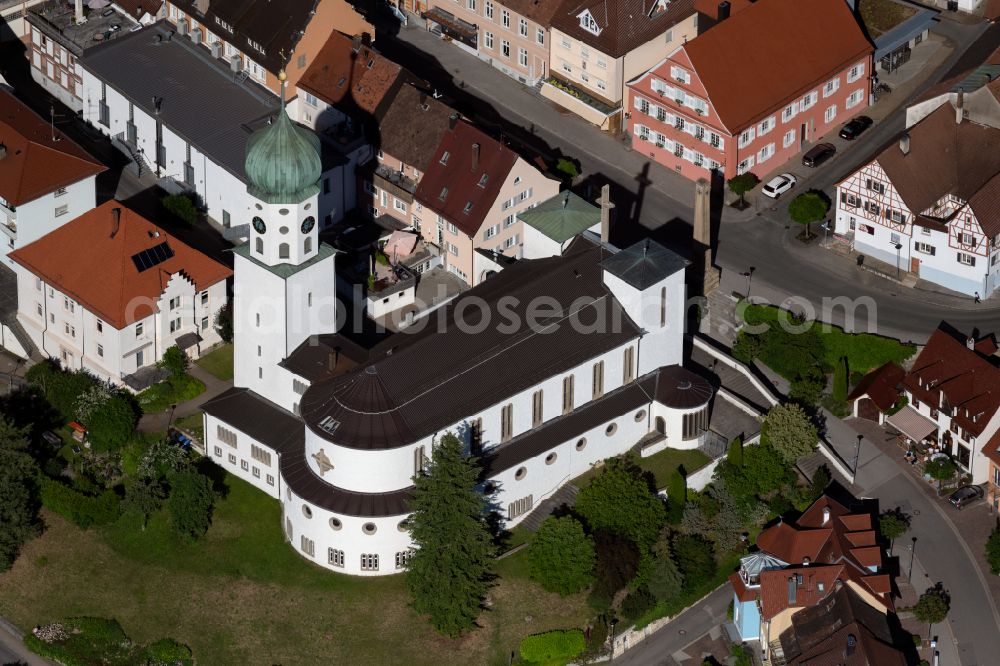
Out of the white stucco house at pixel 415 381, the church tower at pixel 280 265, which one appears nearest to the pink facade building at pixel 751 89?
the white stucco house at pixel 415 381

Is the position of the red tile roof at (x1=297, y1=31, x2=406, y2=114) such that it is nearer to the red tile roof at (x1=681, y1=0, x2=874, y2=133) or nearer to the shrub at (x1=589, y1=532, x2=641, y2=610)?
the red tile roof at (x1=681, y1=0, x2=874, y2=133)

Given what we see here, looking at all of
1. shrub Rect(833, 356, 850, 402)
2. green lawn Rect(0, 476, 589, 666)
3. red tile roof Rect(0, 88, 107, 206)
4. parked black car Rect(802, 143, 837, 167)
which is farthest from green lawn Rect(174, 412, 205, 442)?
parked black car Rect(802, 143, 837, 167)

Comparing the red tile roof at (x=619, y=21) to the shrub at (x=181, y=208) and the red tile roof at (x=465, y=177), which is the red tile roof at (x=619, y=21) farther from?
the shrub at (x=181, y=208)


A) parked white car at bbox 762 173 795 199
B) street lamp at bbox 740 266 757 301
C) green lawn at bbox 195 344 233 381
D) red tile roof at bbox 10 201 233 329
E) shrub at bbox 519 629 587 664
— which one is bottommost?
shrub at bbox 519 629 587 664

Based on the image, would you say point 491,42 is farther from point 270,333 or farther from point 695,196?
point 270,333

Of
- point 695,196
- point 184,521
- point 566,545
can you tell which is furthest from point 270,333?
point 695,196

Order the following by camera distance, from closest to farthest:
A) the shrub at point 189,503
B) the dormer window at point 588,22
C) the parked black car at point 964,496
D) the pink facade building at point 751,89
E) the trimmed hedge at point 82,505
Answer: the shrub at point 189,503, the trimmed hedge at point 82,505, the parked black car at point 964,496, the pink facade building at point 751,89, the dormer window at point 588,22

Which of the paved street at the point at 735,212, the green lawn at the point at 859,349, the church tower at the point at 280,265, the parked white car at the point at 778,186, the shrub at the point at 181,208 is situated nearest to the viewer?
the church tower at the point at 280,265
